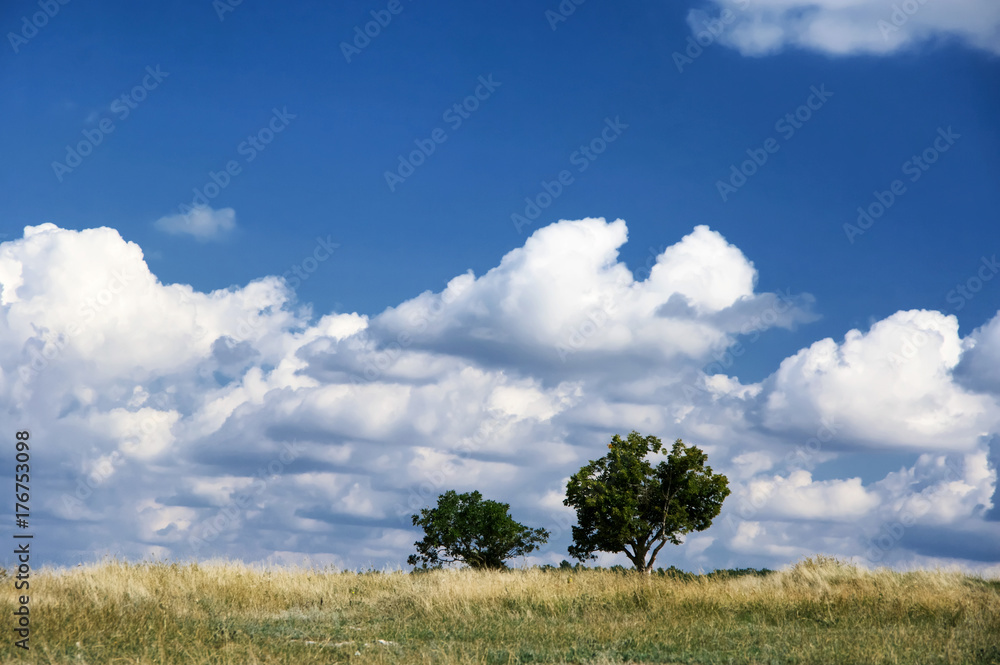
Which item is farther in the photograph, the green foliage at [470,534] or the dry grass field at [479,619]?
the green foliage at [470,534]

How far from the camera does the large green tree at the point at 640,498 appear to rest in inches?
1639

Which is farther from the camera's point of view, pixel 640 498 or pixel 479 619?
pixel 640 498

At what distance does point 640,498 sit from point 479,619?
2650 centimetres

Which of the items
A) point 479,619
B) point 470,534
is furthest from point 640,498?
point 479,619

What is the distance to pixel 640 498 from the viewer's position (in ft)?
139

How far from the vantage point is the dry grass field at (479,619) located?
12820 mm

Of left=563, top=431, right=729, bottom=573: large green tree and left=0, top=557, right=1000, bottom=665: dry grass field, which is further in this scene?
left=563, top=431, right=729, bottom=573: large green tree

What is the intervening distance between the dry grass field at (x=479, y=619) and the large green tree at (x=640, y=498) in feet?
53.9

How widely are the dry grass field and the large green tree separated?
1642cm

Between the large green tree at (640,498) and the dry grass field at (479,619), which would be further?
the large green tree at (640,498)

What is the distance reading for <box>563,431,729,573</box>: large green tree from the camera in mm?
41625

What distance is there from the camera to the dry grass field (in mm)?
12820

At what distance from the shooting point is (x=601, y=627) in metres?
15.7

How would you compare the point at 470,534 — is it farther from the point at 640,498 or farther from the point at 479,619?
the point at 479,619
